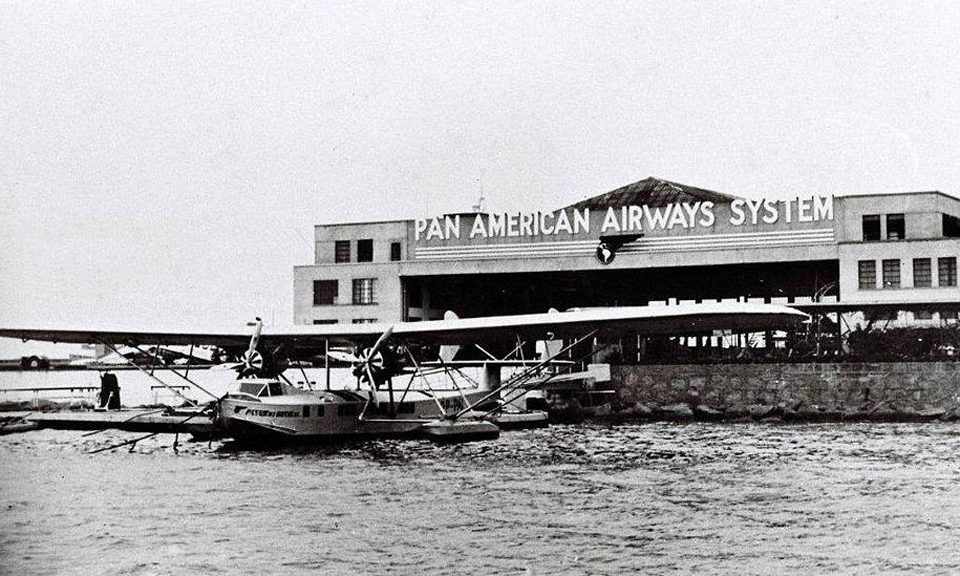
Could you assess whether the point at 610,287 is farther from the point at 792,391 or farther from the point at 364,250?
the point at 792,391

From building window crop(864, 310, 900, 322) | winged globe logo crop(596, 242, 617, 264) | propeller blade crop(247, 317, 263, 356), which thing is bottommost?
propeller blade crop(247, 317, 263, 356)

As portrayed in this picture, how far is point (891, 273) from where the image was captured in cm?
5609

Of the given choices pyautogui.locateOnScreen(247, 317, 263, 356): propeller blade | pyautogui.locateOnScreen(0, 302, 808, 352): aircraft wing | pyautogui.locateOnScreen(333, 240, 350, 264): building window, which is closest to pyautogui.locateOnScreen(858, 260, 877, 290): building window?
pyautogui.locateOnScreen(0, 302, 808, 352): aircraft wing


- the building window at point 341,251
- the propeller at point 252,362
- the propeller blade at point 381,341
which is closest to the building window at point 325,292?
the building window at point 341,251

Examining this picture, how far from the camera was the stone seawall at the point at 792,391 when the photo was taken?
50.0m

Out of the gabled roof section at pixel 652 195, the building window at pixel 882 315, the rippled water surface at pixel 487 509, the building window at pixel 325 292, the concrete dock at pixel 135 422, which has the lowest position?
the rippled water surface at pixel 487 509

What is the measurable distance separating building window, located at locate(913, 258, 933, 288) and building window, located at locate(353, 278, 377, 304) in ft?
108

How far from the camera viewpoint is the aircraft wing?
102ft

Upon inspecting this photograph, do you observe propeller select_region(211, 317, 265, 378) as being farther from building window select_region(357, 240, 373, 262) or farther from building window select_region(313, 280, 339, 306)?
building window select_region(357, 240, 373, 262)

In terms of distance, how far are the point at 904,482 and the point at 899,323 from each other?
110ft

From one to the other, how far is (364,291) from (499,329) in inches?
1296

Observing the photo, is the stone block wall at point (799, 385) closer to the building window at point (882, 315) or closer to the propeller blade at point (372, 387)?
the building window at point (882, 315)

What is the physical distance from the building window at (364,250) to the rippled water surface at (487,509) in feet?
113

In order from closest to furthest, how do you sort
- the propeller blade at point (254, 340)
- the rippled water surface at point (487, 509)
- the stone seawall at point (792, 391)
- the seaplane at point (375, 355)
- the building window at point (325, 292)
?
the rippled water surface at point (487, 509) < the seaplane at point (375, 355) < the propeller blade at point (254, 340) < the stone seawall at point (792, 391) < the building window at point (325, 292)
